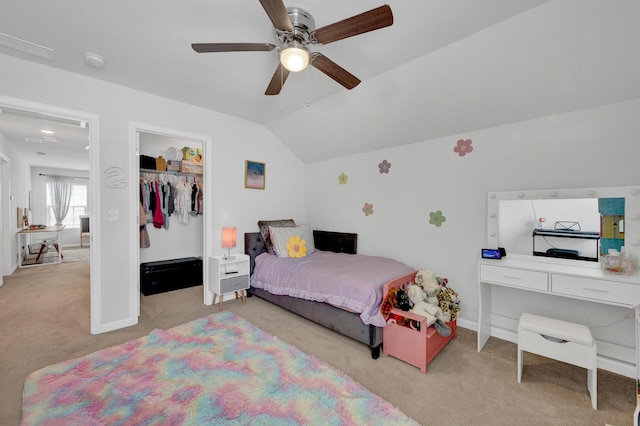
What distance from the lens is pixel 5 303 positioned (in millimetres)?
3457

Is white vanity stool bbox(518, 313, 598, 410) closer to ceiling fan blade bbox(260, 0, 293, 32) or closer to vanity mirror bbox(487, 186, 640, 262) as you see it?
vanity mirror bbox(487, 186, 640, 262)

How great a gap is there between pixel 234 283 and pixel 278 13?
115 inches

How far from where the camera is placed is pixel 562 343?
6.13ft

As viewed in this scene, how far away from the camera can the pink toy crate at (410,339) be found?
2066 mm

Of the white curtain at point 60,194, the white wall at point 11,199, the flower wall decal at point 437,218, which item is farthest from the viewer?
the white curtain at point 60,194

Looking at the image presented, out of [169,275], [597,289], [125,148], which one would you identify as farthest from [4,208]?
[597,289]

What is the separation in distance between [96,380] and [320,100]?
331 centimetres

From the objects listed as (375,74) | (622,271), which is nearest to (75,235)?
(375,74)

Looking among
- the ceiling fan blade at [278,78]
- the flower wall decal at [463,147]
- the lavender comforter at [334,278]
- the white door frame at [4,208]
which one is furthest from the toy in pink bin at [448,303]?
the white door frame at [4,208]

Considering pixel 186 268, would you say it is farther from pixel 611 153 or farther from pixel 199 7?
pixel 611 153

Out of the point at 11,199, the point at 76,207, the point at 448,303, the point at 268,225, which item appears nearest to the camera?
the point at 448,303

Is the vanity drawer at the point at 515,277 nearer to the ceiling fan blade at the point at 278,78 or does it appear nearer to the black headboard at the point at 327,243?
the black headboard at the point at 327,243

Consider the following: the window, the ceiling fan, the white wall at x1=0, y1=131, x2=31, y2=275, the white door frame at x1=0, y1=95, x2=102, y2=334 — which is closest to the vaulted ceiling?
the ceiling fan

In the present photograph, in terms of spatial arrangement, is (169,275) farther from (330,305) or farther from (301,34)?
(301,34)
